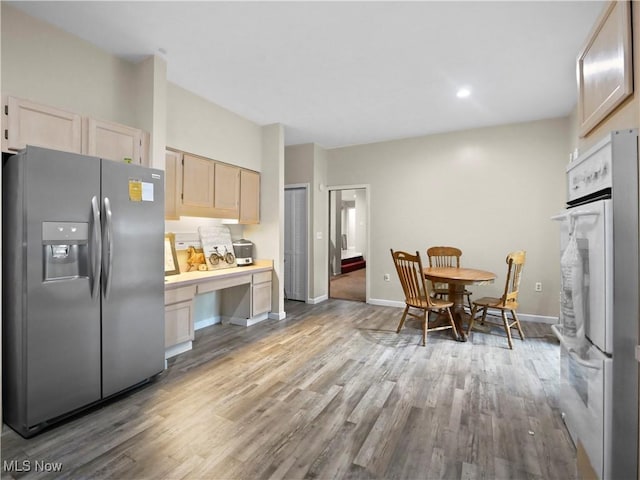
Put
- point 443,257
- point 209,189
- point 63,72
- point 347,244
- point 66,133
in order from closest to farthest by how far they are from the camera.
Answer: point 66,133 → point 63,72 → point 209,189 → point 443,257 → point 347,244

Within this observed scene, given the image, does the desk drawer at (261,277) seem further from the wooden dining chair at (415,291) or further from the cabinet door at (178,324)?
the wooden dining chair at (415,291)

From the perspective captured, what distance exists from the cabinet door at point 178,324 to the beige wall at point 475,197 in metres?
3.15

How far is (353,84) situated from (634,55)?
2451mm

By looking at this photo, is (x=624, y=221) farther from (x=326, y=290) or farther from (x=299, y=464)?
(x=326, y=290)

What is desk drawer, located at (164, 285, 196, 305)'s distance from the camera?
9.71ft

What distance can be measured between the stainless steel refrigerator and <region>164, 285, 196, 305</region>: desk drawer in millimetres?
523

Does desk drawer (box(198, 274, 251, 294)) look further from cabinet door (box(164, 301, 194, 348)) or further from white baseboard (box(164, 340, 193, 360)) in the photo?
white baseboard (box(164, 340, 193, 360))

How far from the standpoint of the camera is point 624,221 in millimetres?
1171

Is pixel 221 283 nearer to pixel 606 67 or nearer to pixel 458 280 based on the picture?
pixel 458 280

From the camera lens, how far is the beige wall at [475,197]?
4.20 meters

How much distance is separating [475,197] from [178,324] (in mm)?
4286

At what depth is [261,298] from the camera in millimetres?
4191

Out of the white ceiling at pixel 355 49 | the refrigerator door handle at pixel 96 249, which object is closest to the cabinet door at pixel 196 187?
the white ceiling at pixel 355 49

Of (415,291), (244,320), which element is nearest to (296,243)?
(244,320)
